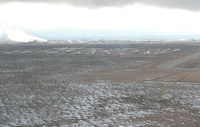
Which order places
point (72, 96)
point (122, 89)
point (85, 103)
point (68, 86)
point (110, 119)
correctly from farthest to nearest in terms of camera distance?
point (68, 86) → point (122, 89) → point (72, 96) → point (85, 103) → point (110, 119)

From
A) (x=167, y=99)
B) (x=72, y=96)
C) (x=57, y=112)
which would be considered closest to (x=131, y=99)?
(x=167, y=99)

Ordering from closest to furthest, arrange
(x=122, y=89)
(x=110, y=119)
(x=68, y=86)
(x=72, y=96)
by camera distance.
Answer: (x=110, y=119) → (x=72, y=96) → (x=122, y=89) → (x=68, y=86)

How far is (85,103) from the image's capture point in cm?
3497

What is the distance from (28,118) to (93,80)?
2424cm

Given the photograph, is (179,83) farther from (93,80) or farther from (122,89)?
(93,80)

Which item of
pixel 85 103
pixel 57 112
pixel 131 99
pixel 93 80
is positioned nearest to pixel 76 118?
pixel 57 112

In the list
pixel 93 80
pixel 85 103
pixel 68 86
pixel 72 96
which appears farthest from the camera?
pixel 93 80

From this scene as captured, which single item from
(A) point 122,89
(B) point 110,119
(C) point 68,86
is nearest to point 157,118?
(B) point 110,119

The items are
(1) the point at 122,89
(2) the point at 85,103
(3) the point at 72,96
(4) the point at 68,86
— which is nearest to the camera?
(2) the point at 85,103

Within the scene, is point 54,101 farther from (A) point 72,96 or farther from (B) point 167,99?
(B) point 167,99

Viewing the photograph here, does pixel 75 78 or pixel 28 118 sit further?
pixel 75 78

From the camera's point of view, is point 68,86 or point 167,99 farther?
point 68,86

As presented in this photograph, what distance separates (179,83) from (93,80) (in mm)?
14071

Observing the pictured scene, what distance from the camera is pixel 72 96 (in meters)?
38.9
